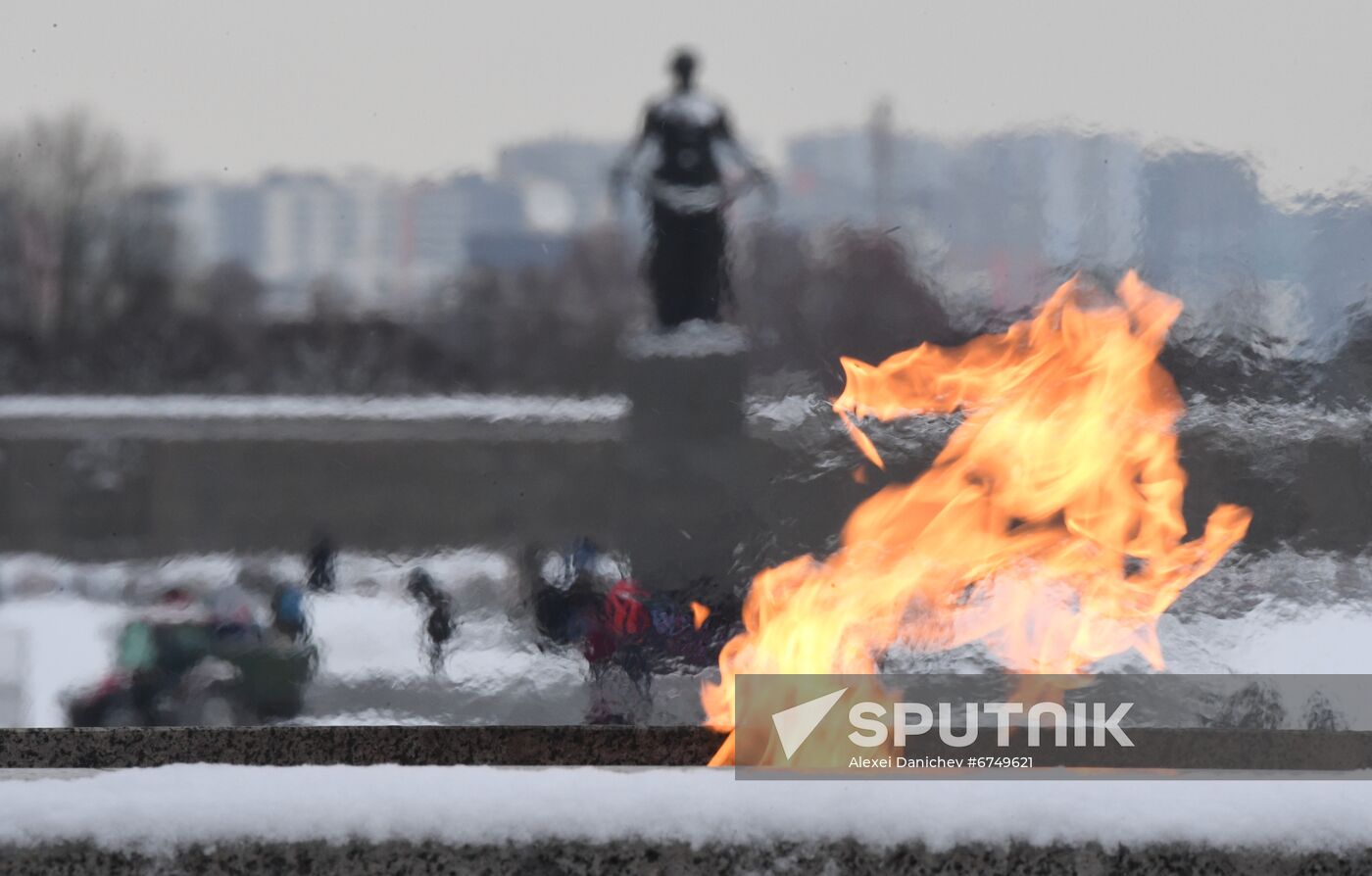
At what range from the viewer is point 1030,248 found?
2791 millimetres

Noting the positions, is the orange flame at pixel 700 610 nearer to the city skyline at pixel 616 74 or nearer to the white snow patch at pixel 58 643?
the city skyline at pixel 616 74

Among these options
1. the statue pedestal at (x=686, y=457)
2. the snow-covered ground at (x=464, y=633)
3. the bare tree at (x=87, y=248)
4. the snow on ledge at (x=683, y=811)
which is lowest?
the snow-covered ground at (x=464, y=633)

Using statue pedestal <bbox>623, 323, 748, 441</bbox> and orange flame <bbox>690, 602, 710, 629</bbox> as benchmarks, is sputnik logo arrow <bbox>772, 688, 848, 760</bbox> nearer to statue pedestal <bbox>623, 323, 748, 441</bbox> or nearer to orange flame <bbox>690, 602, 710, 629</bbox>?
orange flame <bbox>690, 602, 710, 629</bbox>

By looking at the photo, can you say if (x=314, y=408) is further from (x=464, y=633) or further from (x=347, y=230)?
(x=464, y=633)

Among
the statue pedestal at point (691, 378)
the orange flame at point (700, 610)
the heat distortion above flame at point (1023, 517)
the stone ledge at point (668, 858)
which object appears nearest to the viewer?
the stone ledge at point (668, 858)

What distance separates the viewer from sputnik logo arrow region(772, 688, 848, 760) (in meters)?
2.01

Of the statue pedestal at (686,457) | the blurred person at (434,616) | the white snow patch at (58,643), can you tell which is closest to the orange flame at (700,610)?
the statue pedestal at (686,457)

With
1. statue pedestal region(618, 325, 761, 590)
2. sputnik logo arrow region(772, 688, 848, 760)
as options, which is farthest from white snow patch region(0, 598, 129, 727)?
sputnik logo arrow region(772, 688, 848, 760)

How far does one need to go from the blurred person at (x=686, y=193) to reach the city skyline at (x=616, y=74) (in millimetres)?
54

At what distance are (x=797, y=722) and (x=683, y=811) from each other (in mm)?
520

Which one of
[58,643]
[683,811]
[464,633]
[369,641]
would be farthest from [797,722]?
[58,643]

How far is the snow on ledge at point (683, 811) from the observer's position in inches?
61.5

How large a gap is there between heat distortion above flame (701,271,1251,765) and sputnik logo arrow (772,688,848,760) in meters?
0.46

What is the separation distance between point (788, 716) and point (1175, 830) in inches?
28.4
